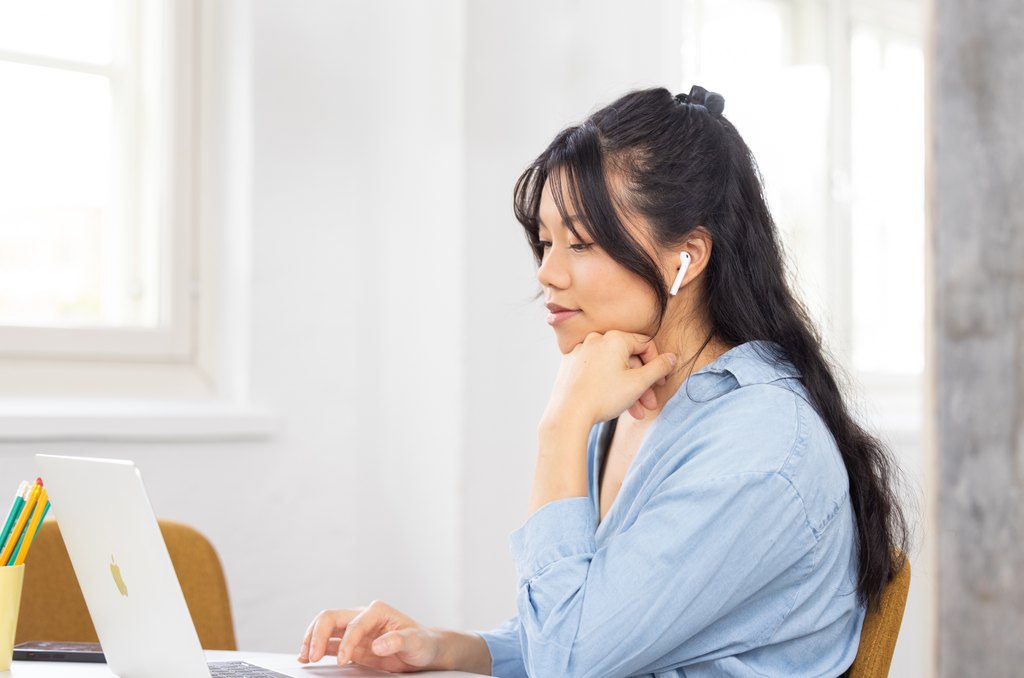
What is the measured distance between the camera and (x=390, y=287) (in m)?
2.56

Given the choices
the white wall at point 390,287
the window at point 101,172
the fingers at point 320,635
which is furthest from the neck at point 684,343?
the window at point 101,172

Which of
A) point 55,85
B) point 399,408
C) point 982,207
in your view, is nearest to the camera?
point 982,207

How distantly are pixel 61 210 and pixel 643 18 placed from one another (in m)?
1.39

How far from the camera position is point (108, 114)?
2.41m

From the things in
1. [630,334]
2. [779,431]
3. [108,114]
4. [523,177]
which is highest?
[108,114]

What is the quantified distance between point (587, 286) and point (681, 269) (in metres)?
0.12

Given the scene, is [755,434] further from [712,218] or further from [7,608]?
[7,608]

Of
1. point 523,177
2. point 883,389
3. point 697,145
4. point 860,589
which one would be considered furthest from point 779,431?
point 883,389

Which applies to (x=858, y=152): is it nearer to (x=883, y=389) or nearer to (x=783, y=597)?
(x=883, y=389)

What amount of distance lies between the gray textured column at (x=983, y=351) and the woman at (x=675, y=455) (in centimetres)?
46

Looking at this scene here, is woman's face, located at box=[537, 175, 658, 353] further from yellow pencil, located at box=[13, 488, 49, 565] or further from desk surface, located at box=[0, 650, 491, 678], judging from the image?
yellow pencil, located at box=[13, 488, 49, 565]

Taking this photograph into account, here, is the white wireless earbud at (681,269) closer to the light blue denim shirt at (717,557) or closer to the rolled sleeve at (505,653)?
the light blue denim shirt at (717,557)

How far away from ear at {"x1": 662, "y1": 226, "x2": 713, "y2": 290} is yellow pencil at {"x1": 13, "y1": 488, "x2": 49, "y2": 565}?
2.55ft

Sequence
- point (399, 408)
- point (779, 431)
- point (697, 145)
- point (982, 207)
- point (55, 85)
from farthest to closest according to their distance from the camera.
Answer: point (399, 408) → point (55, 85) → point (697, 145) → point (779, 431) → point (982, 207)
